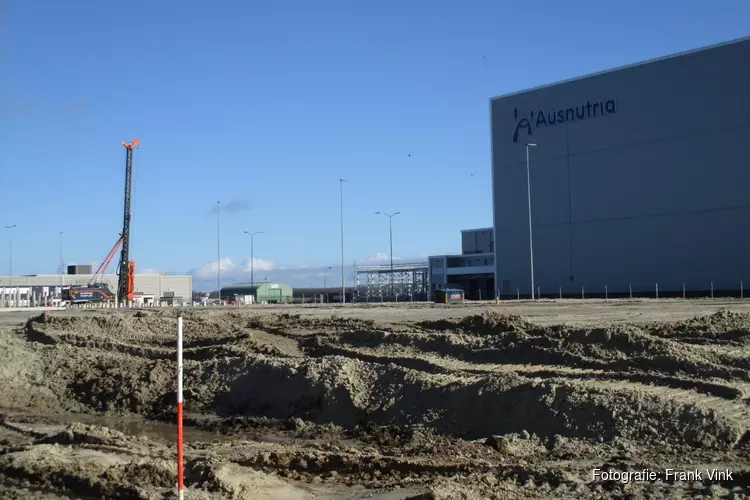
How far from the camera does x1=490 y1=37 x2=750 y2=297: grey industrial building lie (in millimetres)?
56688

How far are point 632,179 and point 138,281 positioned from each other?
76683 millimetres

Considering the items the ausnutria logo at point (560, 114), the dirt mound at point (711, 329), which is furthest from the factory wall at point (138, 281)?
the dirt mound at point (711, 329)

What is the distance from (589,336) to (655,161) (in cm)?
4690

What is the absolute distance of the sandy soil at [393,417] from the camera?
8.38 meters

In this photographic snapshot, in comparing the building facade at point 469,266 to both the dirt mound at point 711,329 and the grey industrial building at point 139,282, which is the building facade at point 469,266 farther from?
the dirt mound at point 711,329

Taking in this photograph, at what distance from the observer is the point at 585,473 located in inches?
334

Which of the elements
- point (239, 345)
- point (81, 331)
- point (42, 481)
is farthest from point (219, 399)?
point (81, 331)

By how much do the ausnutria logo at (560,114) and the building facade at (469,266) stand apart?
19504 millimetres

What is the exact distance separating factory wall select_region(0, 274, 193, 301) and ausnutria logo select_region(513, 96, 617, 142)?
58575 mm

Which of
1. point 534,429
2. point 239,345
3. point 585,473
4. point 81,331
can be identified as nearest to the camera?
point 585,473

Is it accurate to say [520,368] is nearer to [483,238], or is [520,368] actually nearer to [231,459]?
[231,459]

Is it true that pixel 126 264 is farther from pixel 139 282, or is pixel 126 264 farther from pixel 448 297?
pixel 139 282

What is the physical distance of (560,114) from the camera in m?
67.4

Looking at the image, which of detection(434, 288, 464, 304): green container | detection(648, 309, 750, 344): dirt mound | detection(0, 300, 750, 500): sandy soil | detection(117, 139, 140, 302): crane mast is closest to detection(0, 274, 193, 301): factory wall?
detection(117, 139, 140, 302): crane mast
